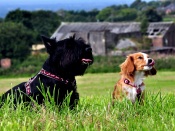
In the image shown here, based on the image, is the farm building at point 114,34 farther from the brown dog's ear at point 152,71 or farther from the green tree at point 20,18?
the brown dog's ear at point 152,71

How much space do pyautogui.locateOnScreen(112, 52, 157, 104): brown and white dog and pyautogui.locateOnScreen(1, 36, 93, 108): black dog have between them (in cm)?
95

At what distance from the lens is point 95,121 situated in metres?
5.11

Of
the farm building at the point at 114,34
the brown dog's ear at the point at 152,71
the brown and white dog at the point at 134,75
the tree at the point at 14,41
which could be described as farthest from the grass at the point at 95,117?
the farm building at the point at 114,34

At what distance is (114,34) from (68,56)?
7139 cm

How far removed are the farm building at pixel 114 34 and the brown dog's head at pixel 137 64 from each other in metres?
64.1

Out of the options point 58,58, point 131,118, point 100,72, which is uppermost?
point 58,58

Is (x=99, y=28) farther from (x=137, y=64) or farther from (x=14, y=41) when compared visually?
(x=137, y=64)

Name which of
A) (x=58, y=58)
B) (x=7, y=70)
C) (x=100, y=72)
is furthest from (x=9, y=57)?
(x=58, y=58)

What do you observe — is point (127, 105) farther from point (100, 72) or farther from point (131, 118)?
point (100, 72)

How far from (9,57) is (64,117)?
61597mm

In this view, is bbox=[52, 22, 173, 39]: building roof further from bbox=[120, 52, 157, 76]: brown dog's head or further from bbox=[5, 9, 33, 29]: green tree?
bbox=[120, 52, 157, 76]: brown dog's head

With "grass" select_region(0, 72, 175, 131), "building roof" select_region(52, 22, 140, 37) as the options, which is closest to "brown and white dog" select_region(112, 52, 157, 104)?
"grass" select_region(0, 72, 175, 131)

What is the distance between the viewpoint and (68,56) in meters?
6.15

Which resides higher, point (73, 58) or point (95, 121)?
point (73, 58)
